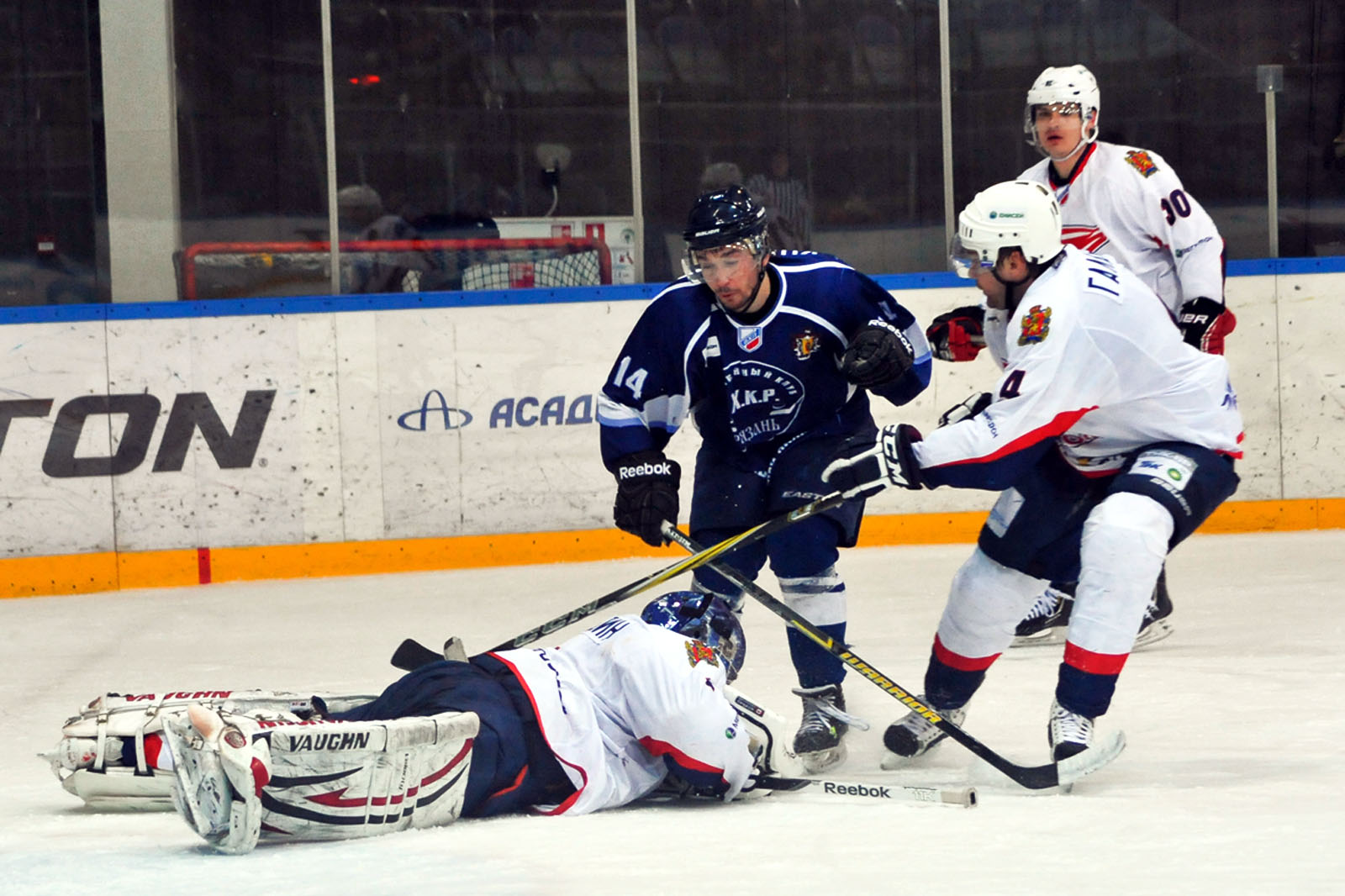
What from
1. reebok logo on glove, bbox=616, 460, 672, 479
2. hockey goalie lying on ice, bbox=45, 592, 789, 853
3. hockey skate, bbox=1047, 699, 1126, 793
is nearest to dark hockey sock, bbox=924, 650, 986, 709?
hockey skate, bbox=1047, 699, 1126, 793

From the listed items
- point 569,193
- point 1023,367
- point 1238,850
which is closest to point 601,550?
point 569,193

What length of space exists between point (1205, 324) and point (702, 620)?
1954 mm

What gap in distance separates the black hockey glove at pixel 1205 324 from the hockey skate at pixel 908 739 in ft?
4.74

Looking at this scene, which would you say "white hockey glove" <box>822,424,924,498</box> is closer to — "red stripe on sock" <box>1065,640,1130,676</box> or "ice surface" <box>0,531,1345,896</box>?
"red stripe on sock" <box>1065,640,1130,676</box>

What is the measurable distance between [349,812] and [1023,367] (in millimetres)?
1260

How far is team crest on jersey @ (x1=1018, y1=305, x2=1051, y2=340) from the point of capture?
258cm

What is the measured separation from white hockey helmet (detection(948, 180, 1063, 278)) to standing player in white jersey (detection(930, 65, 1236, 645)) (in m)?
1.24

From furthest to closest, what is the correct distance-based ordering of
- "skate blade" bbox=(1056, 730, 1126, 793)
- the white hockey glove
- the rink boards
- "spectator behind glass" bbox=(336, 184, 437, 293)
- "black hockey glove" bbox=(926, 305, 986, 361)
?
"spectator behind glass" bbox=(336, 184, 437, 293)
the rink boards
"black hockey glove" bbox=(926, 305, 986, 361)
the white hockey glove
"skate blade" bbox=(1056, 730, 1126, 793)

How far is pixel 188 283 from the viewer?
235 inches

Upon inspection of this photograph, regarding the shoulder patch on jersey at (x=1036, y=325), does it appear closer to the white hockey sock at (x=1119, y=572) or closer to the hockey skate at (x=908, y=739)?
the white hockey sock at (x=1119, y=572)

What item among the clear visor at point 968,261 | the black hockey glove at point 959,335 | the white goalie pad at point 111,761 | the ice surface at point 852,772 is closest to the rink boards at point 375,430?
the ice surface at point 852,772

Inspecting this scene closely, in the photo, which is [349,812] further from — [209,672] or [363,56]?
[363,56]

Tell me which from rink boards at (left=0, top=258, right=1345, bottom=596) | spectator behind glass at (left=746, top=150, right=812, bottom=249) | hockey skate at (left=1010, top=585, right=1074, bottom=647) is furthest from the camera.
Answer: spectator behind glass at (left=746, top=150, right=812, bottom=249)

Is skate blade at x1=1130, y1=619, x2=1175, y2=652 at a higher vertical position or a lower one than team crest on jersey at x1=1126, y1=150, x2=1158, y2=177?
lower
